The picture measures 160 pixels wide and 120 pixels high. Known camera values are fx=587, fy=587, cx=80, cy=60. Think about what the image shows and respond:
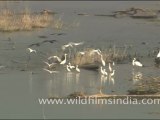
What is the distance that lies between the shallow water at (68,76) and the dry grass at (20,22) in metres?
0.36

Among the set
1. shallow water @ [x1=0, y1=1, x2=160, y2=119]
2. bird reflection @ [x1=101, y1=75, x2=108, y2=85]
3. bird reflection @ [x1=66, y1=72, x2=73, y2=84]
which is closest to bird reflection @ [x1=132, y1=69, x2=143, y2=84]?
shallow water @ [x1=0, y1=1, x2=160, y2=119]

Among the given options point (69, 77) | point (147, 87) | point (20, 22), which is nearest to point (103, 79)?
point (69, 77)

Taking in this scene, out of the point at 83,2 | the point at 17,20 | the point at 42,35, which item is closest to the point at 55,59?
the point at 42,35

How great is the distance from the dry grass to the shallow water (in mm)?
362

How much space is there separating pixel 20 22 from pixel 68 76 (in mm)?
7089

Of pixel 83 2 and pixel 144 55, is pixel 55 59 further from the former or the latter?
pixel 83 2

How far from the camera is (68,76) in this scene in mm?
10117

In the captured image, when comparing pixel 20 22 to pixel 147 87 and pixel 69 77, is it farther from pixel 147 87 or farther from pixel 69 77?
pixel 147 87

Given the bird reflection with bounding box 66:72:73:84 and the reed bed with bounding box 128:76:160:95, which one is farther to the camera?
the bird reflection with bounding box 66:72:73:84

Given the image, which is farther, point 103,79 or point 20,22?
point 20,22

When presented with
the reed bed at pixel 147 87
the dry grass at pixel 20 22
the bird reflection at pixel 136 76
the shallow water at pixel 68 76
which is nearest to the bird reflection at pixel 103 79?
the shallow water at pixel 68 76

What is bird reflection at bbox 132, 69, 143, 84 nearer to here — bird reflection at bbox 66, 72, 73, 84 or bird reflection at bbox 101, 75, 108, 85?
bird reflection at bbox 101, 75, 108, 85

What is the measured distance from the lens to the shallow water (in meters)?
7.84

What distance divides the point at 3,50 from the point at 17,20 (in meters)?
3.96
